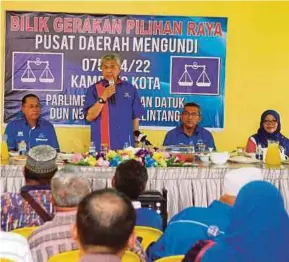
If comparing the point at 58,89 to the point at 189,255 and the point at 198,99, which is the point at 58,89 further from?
the point at 189,255

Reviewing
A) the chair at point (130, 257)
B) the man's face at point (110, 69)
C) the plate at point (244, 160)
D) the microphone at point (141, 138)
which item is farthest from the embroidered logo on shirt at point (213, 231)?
the man's face at point (110, 69)

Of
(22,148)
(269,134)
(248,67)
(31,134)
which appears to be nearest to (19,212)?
(22,148)

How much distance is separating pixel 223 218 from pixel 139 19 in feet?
12.6

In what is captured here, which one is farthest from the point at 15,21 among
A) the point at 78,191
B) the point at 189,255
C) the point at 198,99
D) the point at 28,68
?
the point at 189,255

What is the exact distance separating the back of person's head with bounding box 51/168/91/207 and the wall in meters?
3.61

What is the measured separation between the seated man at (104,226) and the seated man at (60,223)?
0.46 meters

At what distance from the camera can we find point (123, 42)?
19.2ft

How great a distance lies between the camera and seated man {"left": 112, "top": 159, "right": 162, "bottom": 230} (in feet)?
8.60

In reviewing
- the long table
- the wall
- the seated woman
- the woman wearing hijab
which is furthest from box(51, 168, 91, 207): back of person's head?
the wall

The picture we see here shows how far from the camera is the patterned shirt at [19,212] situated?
251 centimetres

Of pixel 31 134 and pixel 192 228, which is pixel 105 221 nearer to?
pixel 192 228

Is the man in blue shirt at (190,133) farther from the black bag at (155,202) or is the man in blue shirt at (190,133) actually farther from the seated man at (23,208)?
the seated man at (23,208)

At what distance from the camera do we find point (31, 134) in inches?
195

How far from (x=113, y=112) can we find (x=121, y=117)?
0.08 metres
